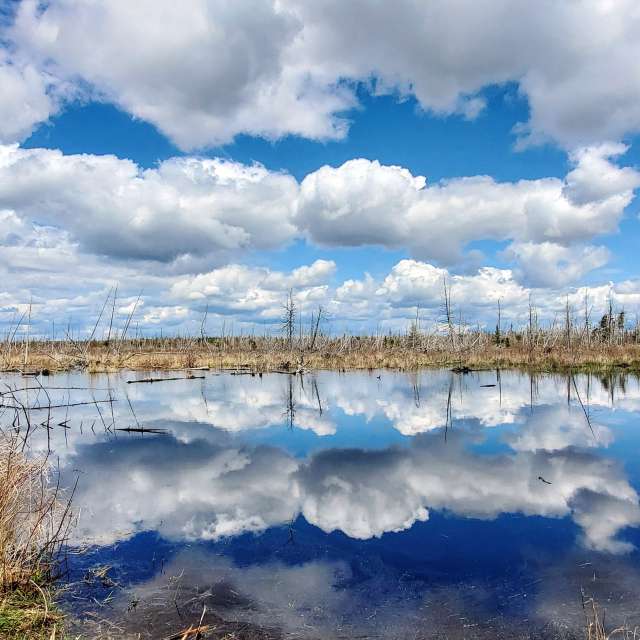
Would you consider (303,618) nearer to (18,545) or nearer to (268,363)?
(18,545)

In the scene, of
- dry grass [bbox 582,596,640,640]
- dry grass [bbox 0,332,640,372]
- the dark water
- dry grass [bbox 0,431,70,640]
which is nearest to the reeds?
dry grass [bbox 0,332,640,372]

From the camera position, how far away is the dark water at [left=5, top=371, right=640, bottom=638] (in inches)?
213

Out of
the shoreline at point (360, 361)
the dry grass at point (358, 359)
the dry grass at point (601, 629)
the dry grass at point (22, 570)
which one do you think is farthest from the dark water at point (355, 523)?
the dry grass at point (358, 359)

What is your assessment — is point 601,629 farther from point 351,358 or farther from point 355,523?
point 351,358

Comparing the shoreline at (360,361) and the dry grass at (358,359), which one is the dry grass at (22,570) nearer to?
the shoreline at (360,361)

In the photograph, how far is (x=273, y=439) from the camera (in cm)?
1449

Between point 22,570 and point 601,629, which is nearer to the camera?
point 601,629

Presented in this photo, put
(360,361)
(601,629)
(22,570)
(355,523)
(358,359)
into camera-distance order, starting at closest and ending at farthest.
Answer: (601,629)
(22,570)
(355,523)
(360,361)
(358,359)

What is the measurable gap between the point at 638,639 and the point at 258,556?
14.2ft

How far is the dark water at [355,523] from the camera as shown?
541 centimetres

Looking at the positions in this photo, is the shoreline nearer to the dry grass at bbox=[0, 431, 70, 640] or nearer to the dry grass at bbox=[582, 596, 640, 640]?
the dry grass at bbox=[0, 431, 70, 640]

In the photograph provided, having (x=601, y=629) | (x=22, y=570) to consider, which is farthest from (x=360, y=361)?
(x=601, y=629)

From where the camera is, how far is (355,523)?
8117 mm

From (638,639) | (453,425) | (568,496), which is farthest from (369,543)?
(453,425)
